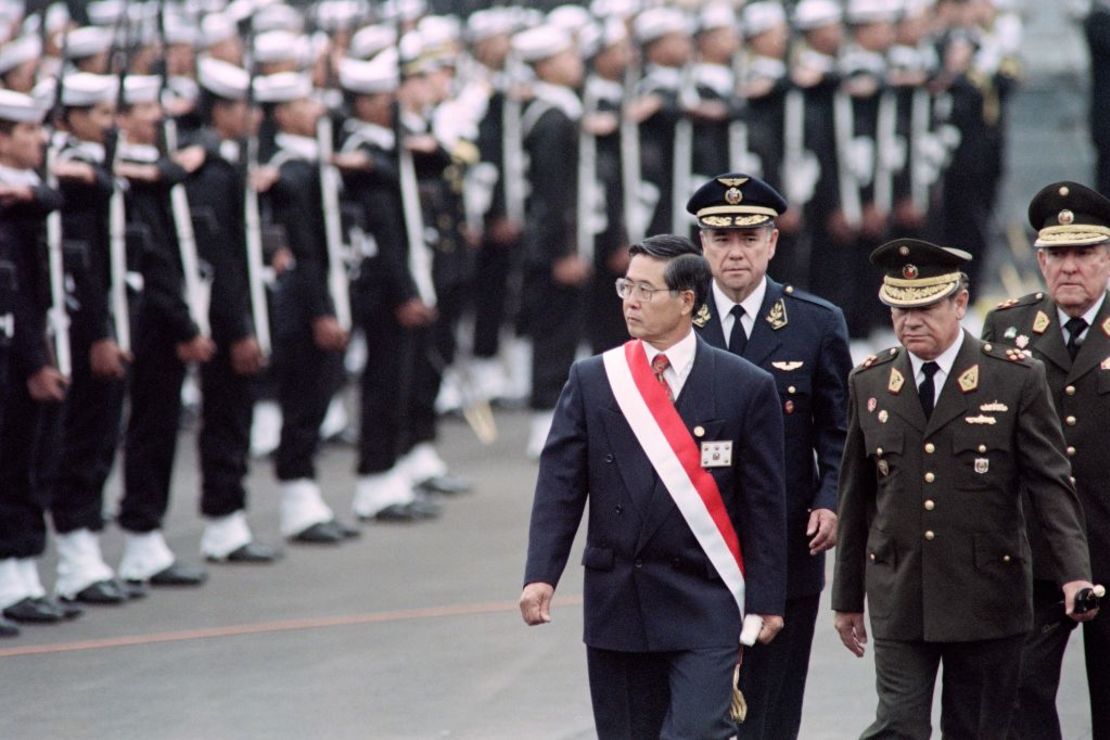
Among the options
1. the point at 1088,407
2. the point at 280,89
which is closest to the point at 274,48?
the point at 280,89

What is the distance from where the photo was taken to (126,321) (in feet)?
31.0

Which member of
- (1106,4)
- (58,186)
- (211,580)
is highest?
(1106,4)

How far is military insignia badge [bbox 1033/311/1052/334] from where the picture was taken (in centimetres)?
659

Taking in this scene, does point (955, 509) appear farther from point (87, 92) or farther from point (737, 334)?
point (87, 92)

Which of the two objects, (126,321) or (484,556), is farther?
(484,556)

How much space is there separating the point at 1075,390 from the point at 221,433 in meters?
4.78

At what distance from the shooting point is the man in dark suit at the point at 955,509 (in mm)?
5816

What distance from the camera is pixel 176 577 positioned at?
9.85 meters

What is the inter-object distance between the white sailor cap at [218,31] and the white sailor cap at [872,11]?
5712mm

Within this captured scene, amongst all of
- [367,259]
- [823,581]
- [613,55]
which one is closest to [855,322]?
[613,55]

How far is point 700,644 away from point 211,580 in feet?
15.6

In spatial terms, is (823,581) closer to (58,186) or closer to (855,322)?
(58,186)

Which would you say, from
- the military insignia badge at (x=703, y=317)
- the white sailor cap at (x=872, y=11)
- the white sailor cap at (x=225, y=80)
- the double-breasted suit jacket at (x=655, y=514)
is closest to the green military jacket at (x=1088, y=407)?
the military insignia badge at (x=703, y=317)

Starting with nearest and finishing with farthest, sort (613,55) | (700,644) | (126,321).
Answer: (700,644) < (126,321) < (613,55)
